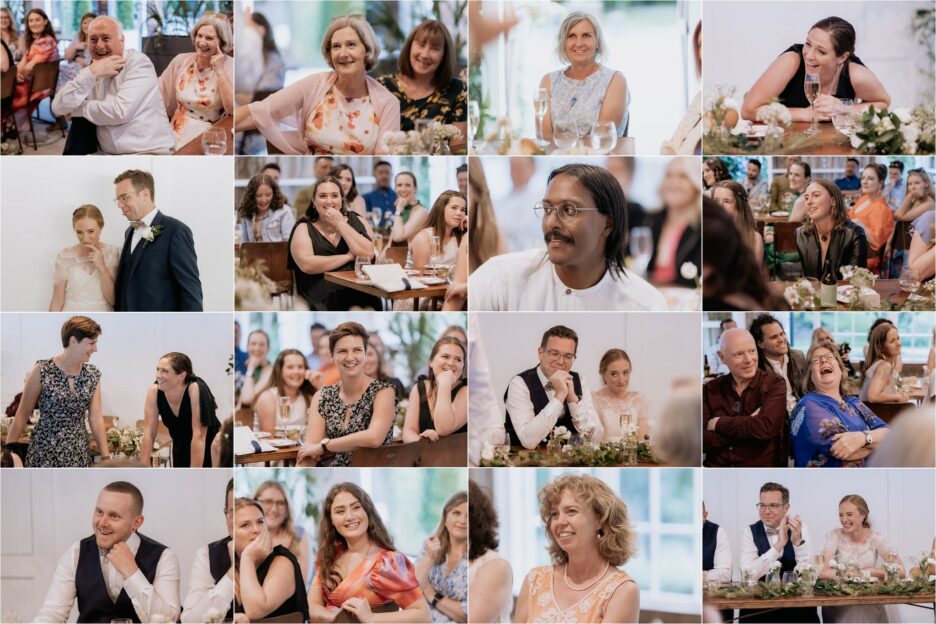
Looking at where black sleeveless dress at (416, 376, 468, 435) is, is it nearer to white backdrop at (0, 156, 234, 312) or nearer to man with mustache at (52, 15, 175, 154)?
white backdrop at (0, 156, 234, 312)

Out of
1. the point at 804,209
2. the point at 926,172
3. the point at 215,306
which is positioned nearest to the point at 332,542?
the point at 215,306

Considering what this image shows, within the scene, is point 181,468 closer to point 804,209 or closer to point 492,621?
point 492,621

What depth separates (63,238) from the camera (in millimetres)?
3699

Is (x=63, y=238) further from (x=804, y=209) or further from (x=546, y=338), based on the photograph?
(x=804, y=209)

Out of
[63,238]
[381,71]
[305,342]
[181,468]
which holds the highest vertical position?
[381,71]

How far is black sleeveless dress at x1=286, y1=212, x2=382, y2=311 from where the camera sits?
12.1 feet

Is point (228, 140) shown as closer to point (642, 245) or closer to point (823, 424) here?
point (642, 245)

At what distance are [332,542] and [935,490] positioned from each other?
1974 mm

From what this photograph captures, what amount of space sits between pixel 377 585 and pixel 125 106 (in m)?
1.75

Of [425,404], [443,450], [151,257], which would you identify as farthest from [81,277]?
[443,450]

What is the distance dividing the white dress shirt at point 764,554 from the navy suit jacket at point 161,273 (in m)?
1.93

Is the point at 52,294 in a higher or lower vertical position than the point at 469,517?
higher

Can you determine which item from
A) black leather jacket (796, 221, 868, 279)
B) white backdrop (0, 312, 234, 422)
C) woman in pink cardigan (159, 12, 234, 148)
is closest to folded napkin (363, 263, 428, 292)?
white backdrop (0, 312, 234, 422)

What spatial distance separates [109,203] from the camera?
3697 mm
